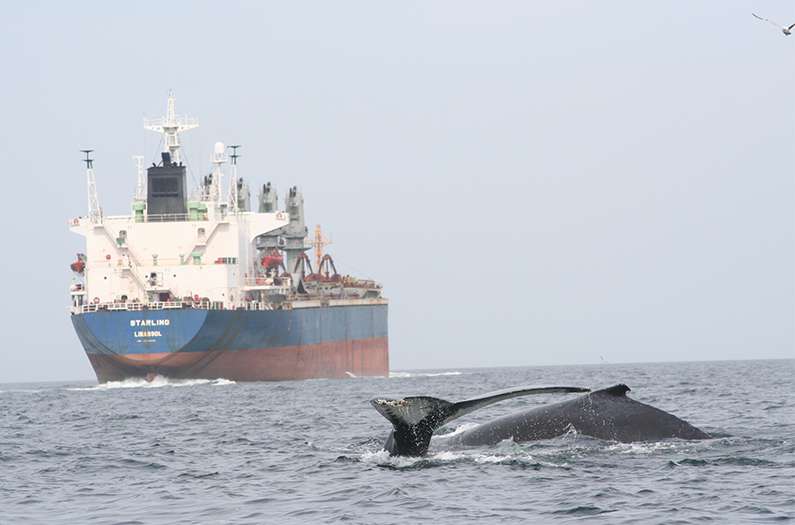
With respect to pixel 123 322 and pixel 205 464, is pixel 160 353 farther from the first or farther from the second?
pixel 205 464

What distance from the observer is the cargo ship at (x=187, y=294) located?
61531 millimetres

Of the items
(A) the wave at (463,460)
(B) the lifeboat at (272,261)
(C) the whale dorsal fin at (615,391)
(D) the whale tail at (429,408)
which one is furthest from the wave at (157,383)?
(D) the whale tail at (429,408)

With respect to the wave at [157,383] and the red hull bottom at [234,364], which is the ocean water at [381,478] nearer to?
the wave at [157,383]

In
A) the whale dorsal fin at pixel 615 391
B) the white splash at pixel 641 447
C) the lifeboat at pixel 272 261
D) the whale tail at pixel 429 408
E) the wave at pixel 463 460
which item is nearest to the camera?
the whale tail at pixel 429 408

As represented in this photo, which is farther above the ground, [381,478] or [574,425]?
[574,425]

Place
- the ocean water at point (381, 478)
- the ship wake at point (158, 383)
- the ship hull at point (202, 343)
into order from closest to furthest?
the ocean water at point (381, 478), the ship wake at point (158, 383), the ship hull at point (202, 343)

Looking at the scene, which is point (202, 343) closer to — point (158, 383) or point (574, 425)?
point (158, 383)

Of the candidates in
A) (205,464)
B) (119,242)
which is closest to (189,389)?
(119,242)

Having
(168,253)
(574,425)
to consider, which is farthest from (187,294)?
(574,425)

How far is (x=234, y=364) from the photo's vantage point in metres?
64.0

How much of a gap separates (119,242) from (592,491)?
52959mm

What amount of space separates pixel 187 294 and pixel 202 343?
15.3 feet

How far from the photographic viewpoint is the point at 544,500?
15.7 m

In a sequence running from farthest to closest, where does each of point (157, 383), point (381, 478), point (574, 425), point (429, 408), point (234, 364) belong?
point (234, 364) < point (157, 383) < point (574, 425) < point (381, 478) < point (429, 408)
